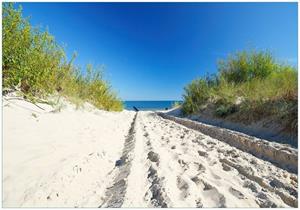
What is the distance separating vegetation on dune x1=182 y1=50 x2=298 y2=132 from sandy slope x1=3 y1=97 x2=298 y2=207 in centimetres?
249

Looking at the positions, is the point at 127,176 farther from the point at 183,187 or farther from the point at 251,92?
the point at 251,92

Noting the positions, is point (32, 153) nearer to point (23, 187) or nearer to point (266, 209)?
point (23, 187)

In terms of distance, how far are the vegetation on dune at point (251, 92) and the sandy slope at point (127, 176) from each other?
8.18 ft

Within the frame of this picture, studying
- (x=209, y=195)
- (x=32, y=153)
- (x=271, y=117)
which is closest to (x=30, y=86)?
(x=32, y=153)

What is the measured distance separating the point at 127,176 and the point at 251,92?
6.63 metres

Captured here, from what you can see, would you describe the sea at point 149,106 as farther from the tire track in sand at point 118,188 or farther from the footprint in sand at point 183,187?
the footprint in sand at point 183,187

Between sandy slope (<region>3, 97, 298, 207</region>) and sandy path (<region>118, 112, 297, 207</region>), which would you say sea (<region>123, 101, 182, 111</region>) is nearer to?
sandy slope (<region>3, 97, 298, 207</region>)

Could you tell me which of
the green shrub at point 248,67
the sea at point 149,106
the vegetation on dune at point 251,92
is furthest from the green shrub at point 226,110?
the sea at point 149,106

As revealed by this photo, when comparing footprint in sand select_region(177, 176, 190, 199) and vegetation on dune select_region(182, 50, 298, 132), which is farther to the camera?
vegetation on dune select_region(182, 50, 298, 132)

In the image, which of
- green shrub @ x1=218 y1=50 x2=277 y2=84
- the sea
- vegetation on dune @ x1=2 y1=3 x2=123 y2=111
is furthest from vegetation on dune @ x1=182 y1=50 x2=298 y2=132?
the sea

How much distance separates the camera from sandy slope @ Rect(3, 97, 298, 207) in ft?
6.80

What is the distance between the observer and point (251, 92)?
805cm

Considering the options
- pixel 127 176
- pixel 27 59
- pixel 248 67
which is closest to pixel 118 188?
pixel 127 176

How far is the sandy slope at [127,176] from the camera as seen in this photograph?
207 cm
